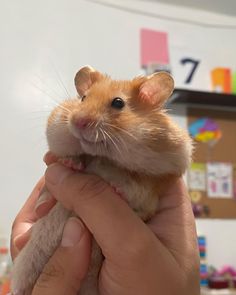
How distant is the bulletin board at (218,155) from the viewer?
2350mm

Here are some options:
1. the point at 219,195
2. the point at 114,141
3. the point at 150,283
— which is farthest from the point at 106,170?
the point at 219,195

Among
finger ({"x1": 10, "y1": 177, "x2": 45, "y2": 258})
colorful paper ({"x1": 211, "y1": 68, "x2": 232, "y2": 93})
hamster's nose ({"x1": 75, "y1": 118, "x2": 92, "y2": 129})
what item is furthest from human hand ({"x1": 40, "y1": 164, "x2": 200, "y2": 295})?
colorful paper ({"x1": 211, "y1": 68, "x2": 232, "y2": 93})

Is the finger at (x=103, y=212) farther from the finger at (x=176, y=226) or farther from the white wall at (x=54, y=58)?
the white wall at (x=54, y=58)

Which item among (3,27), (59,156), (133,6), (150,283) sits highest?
(133,6)

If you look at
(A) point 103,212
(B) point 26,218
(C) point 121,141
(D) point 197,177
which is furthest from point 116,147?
(D) point 197,177

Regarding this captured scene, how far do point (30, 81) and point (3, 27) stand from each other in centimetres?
31

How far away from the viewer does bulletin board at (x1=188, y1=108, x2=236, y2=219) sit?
2350 millimetres

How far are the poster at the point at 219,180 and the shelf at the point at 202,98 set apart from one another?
15.1 inches

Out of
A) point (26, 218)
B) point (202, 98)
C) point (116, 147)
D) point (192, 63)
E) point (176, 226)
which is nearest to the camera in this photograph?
point (116, 147)

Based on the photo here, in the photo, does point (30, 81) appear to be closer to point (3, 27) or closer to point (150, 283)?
point (3, 27)

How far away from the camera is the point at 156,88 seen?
78 cm

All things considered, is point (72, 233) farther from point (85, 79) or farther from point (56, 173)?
point (85, 79)

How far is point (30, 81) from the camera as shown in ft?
6.72

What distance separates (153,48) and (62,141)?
5.91 feet
